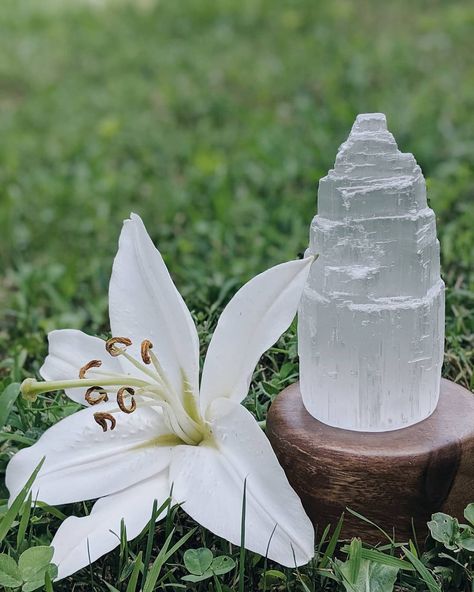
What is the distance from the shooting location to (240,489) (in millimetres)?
1510

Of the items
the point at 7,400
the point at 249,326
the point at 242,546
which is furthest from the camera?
the point at 7,400

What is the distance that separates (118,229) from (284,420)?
2.32 m

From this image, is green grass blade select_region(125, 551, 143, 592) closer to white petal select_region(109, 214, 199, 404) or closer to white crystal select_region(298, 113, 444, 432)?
white petal select_region(109, 214, 199, 404)

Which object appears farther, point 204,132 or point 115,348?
point 204,132

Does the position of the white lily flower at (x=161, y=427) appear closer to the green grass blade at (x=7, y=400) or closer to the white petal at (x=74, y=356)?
the white petal at (x=74, y=356)

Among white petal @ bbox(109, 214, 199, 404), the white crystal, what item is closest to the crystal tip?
the white crystal

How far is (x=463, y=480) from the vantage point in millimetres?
1583

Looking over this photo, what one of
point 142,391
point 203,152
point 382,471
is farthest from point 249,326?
point 203,152

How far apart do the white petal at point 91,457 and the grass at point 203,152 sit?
69 millimetres

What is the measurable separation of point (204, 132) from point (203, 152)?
0.42m

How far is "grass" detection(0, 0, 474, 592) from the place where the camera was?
205cm

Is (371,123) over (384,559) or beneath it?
over

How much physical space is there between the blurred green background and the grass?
13 millimetres

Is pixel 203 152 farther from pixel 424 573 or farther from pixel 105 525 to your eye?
pixel 424 573
